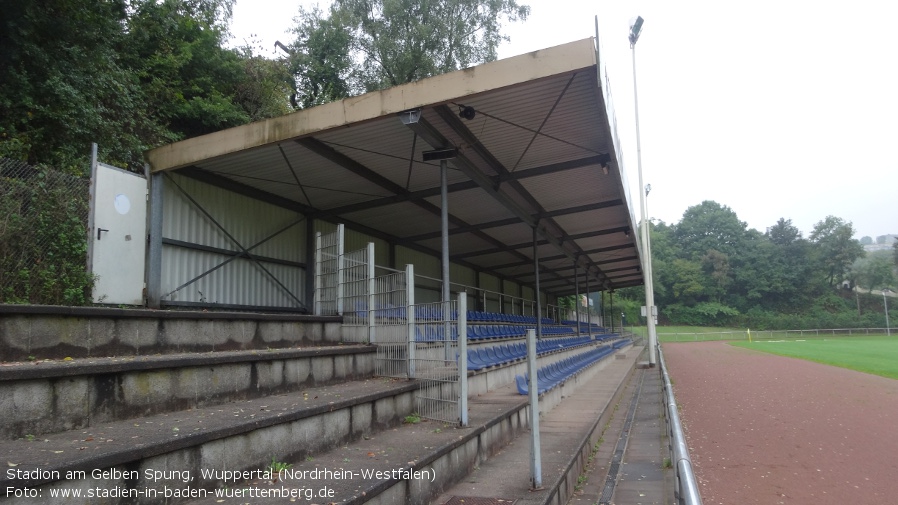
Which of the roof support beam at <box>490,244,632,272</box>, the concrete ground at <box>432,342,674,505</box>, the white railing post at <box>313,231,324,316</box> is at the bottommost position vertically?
the concrete ground at <box>432,342,674,505</box>

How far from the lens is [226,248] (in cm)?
1050

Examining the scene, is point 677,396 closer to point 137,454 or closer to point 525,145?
point 525,145

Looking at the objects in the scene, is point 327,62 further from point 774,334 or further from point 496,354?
point 774,334

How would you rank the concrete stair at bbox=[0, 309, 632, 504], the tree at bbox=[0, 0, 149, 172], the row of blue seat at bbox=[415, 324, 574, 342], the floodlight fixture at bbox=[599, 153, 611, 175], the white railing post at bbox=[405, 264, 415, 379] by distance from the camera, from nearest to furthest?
the concrete stair at bbox=[0, 309, 632, 504], the white railing post at bbox=[405, 264, 415, 379], the row of blue seat at bbox=[415, 324, 574, 342], the tree at bbox=[0, 0, 149, 172], the floodlight fixture at bbox=[599, 153, 611, 175]

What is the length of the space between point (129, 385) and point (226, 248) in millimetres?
6497

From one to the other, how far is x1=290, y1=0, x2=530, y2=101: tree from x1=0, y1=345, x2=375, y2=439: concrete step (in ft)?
84.7

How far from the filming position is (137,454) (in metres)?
3.33

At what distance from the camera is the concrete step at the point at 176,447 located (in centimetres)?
305

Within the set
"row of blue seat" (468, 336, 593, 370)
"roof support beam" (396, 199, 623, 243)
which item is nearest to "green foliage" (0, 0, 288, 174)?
"roof support beam" (396, 199, 623, 243)

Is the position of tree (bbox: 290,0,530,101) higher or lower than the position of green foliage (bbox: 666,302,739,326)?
higher

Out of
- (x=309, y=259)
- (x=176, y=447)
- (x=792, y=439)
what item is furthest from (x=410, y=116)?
(x=792, y=439)

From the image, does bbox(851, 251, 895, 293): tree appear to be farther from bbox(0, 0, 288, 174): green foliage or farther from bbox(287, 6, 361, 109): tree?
bbox(0, 0, 288, 174): green foliage

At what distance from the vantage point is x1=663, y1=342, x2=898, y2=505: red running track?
6895mm

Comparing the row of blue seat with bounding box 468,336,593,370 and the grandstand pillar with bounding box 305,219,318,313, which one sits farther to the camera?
the grandstand pillar with bounding box 305,219,318,313
